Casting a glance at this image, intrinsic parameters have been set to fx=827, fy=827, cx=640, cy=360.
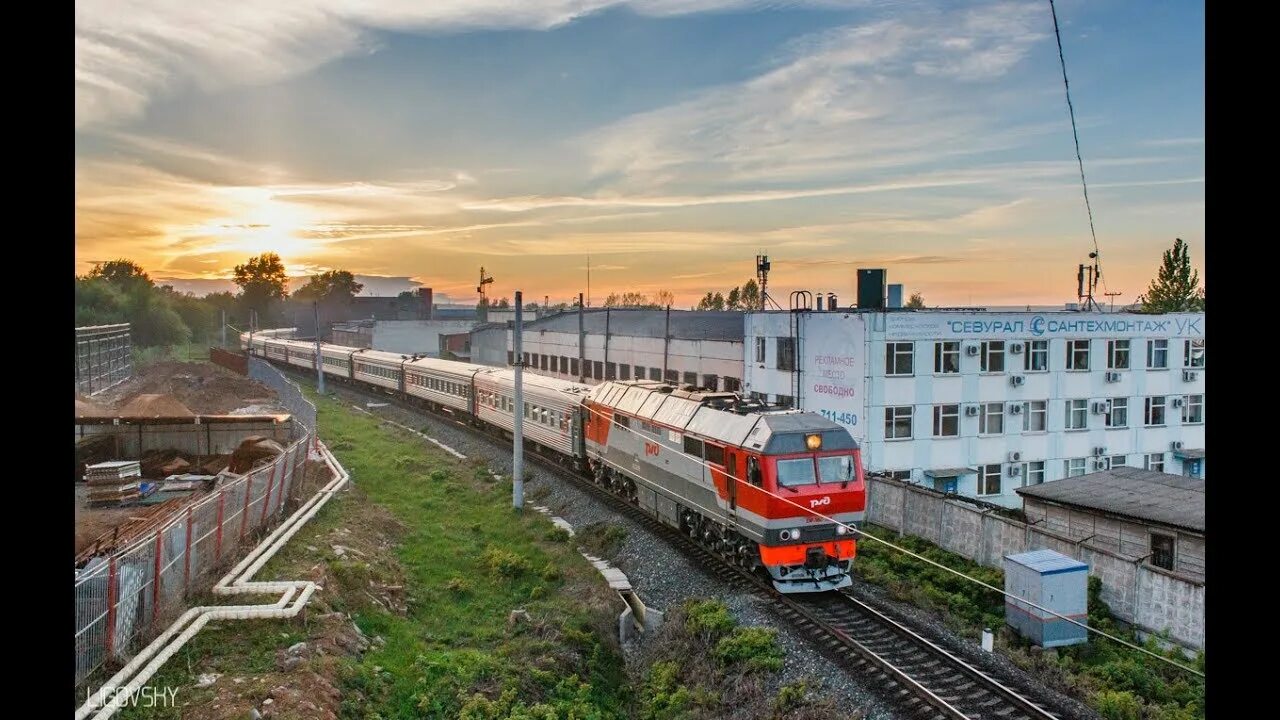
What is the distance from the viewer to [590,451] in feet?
83.5

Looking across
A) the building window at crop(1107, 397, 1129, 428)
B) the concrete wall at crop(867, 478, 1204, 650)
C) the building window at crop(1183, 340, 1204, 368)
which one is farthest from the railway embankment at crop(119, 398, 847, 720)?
the building window at crop(1183, 340, 1204, 368)

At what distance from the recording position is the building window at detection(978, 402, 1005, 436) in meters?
29.5

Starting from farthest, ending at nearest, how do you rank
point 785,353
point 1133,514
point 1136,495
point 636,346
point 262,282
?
point 262,282 < point 636,346 < point 785,353 < point 1136,495 < point 1133,514

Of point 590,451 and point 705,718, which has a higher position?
point 590,451

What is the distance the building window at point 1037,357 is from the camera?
30.1m

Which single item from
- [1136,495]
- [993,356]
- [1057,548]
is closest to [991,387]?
[993,356]

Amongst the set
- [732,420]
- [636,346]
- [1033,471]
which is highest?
[636,346]

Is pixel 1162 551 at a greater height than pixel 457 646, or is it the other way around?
pixel 1162 551

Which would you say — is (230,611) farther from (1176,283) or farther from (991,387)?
(1176,283)

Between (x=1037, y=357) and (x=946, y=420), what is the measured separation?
4.60 meters

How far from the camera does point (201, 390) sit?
47125 mm
